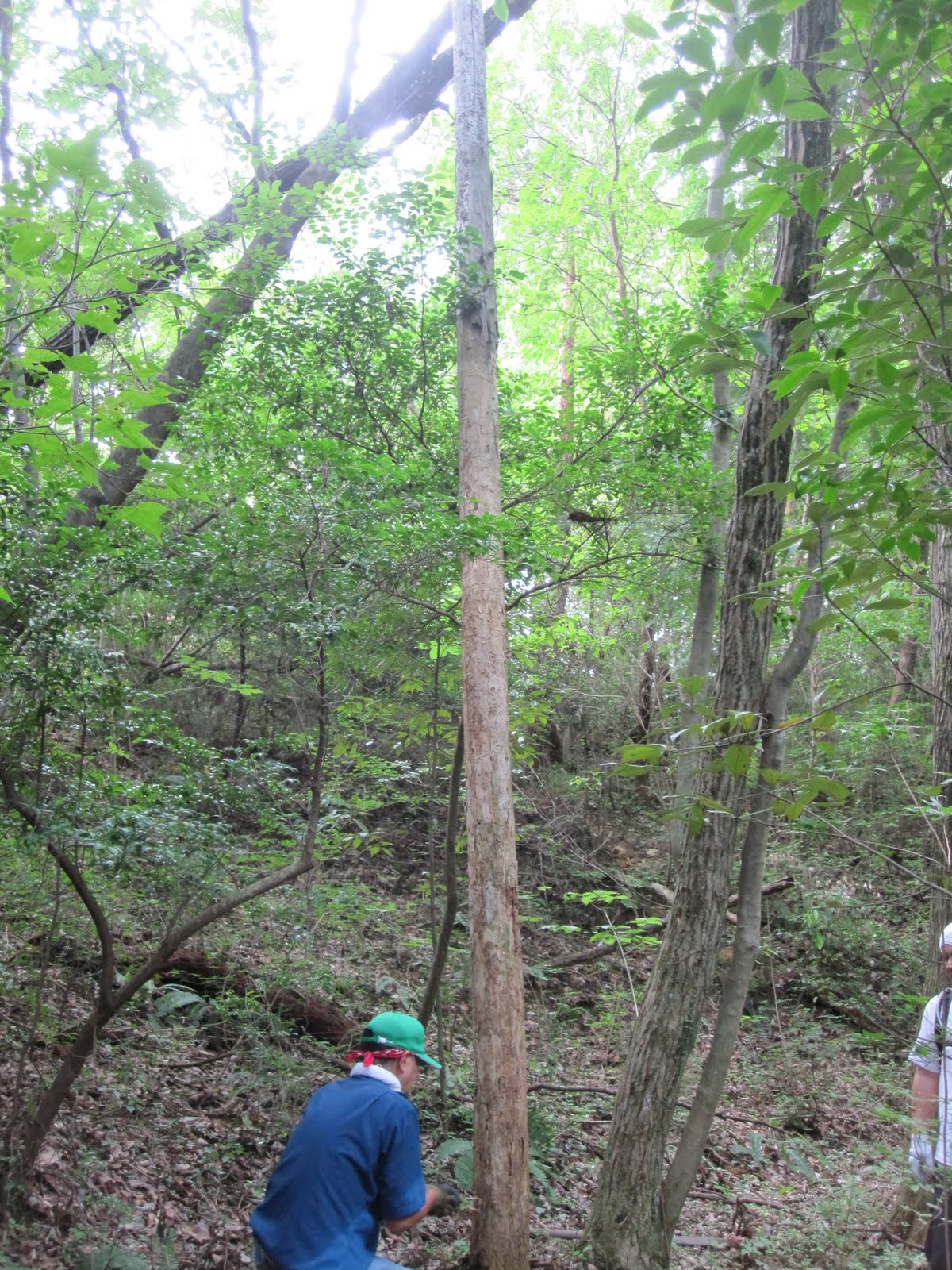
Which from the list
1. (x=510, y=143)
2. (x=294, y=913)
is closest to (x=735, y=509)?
(x=294, y=913)

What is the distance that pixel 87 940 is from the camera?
6926 millimetres

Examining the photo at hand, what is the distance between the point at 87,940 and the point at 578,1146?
417cm

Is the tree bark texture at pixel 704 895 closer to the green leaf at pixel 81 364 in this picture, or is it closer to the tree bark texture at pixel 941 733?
the tree bark texture at pixel 941 733

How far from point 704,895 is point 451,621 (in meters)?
2.98

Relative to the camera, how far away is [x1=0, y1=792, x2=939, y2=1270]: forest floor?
15.4 ft

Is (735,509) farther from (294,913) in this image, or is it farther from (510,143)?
(510,143)

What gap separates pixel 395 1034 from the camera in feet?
11.2

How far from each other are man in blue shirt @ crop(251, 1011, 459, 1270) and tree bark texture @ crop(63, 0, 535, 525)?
378 centimetres

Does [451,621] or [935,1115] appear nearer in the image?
[935,1115]

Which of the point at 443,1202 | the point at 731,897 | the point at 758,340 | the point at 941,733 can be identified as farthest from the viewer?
the point at 731,897

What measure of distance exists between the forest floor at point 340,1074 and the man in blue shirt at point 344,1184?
63.7 inches

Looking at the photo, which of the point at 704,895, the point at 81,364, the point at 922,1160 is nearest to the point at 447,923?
the point at 704,895

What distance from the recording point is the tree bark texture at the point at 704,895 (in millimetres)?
4750

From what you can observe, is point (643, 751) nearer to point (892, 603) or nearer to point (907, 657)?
point (892, 603)
